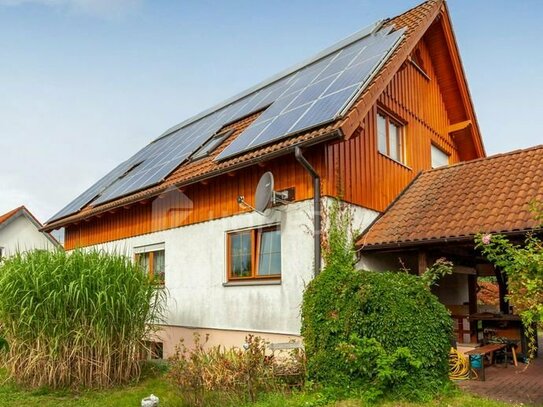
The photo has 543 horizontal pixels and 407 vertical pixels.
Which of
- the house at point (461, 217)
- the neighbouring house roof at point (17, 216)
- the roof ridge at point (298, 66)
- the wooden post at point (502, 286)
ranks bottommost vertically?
the wooden post at point (502, 286)

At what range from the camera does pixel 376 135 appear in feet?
34.9

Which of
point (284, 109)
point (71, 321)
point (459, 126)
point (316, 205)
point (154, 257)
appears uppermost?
point (459, 126)

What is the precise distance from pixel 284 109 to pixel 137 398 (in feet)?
21.5

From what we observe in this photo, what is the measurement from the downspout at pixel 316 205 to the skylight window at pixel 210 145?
419 cm

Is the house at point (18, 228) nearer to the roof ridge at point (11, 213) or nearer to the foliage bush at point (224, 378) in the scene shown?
the roof ridge at point (11, 213)

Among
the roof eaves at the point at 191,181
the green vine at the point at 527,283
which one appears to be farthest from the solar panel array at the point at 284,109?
the green vine at the point at 527,283

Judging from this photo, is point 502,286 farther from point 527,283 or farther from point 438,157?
point 527,283

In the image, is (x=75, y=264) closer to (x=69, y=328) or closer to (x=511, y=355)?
(x=69, y=328)

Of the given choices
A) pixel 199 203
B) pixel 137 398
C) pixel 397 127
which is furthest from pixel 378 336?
pixel 397 127

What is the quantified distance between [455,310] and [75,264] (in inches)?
372

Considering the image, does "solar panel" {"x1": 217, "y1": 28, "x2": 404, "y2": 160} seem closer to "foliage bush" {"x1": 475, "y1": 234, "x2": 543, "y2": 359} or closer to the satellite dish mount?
the satellite dish mount

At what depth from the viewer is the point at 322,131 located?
8.41 metres

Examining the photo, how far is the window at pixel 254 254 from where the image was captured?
379 inches

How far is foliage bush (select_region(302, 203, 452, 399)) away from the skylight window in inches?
238
